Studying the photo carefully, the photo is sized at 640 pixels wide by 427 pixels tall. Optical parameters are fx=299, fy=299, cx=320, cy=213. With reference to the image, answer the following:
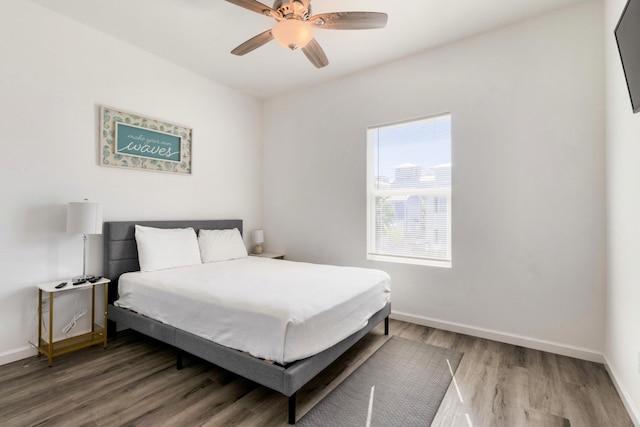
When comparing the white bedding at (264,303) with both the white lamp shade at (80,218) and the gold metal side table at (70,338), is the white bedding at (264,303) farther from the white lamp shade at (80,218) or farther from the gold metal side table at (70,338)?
the white lamp shade at (80,218)

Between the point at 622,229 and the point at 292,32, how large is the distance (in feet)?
8.54

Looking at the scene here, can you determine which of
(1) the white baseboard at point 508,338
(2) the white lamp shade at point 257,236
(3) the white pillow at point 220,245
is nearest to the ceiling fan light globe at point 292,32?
(3) the white pillow at point 220,245

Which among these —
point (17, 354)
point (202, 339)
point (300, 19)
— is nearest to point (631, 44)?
point (300, 19)

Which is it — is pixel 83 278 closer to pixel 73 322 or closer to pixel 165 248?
pixel 73 322

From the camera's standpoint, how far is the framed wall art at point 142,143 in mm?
2924

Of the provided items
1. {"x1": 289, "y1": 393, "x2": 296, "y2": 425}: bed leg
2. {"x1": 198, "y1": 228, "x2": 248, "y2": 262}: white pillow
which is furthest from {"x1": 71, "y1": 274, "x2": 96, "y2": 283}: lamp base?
{"x1": 289, "y1": 393, "x2": 296, "y2": 425}: bed leg

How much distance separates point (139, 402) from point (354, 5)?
3272mm

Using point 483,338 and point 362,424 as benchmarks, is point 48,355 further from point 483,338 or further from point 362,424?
point 483,338

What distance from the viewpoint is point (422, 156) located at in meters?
3.28

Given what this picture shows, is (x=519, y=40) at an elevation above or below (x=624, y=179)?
above

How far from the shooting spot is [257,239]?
14.0 feet

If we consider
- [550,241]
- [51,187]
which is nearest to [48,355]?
[51,187]

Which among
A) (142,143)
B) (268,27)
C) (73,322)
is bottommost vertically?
(73,322)

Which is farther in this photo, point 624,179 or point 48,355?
point 48,355
